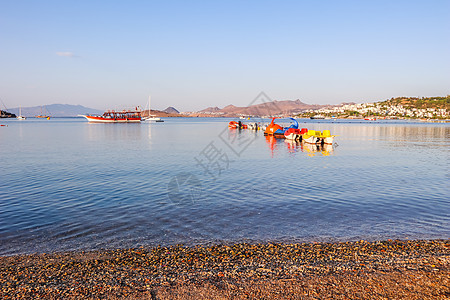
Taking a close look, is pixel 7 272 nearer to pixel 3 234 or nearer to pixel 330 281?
pixel 3 234

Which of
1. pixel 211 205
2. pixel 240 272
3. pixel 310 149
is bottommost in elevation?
pixel 310 149

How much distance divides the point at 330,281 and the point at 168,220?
8181 millimetres

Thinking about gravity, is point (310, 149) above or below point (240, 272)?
below

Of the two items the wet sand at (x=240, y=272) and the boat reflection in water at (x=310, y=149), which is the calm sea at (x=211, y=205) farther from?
the boat reflection in water at (x=310, y=149)

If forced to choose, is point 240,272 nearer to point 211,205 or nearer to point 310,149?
point 211,205

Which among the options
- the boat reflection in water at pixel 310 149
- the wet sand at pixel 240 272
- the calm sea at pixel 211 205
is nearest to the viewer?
the wet sand at pixel 240 272

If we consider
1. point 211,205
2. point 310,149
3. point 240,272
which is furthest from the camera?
point 310,149

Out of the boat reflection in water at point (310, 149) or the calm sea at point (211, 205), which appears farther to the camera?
the boat reflection in water at point (310, 149)

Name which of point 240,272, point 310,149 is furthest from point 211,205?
point 310,149

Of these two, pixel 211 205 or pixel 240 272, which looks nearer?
pixel 240 272

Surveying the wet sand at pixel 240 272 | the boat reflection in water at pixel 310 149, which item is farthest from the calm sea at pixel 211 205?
the boat reflection in water at pixel 310 149

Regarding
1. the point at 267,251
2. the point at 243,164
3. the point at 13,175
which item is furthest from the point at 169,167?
the point at 267,251

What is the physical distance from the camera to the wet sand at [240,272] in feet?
24.5

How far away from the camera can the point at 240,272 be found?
8633 mm
